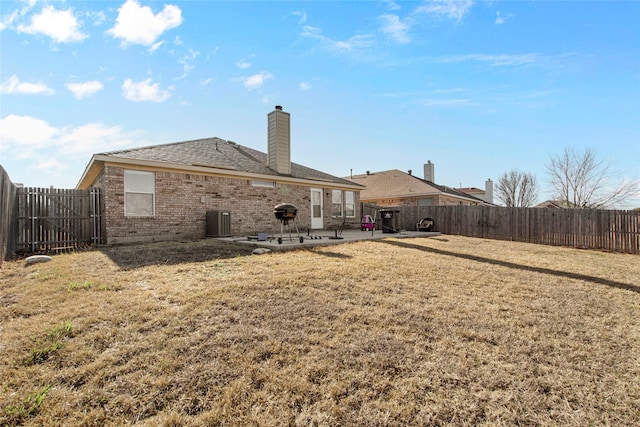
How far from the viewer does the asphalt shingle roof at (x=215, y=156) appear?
10.3 m

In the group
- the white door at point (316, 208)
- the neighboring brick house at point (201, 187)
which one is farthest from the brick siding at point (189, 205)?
the white door at point (316, 208)

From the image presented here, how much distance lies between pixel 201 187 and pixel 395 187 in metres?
16.4

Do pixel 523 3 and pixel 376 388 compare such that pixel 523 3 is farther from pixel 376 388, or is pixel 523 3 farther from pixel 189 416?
pixel 189 416

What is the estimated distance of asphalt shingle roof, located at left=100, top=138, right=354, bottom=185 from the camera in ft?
33.6

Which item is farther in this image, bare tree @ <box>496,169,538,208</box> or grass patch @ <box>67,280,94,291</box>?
bare tree @ <box>496,169,538,208</box>

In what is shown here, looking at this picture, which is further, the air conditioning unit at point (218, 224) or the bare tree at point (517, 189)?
the bare tree at point (517, 189)

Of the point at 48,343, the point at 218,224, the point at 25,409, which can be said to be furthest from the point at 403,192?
the point at 25,409

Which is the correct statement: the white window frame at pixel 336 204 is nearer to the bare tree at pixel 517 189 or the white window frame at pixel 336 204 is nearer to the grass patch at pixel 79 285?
the grass patch at pixel 79 285

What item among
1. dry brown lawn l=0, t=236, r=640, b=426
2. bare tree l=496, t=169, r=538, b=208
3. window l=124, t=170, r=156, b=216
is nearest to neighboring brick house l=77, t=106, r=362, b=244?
window l=124, t=170, r=156, b=216

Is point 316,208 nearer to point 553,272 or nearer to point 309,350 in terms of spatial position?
point 553,272

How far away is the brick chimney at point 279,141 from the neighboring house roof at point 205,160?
0.42 meters

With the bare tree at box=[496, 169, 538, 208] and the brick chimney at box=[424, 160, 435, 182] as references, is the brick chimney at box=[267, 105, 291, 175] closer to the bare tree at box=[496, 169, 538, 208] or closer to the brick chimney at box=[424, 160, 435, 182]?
the brick chimney at box=[424, 160, 435, 182]

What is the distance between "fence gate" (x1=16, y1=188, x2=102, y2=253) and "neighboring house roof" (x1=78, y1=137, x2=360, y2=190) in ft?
4.19

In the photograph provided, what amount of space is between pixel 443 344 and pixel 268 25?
29.6 ft
